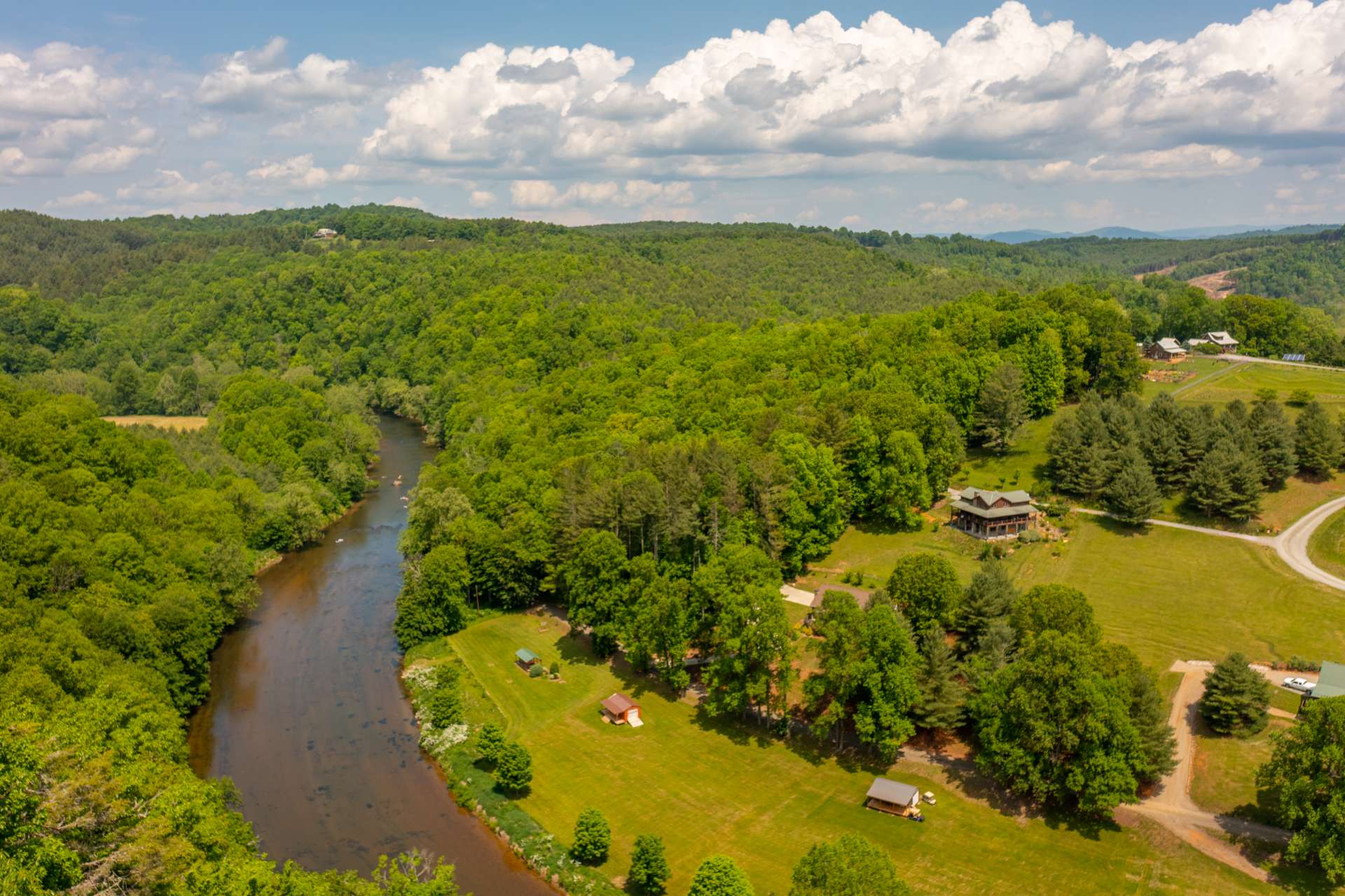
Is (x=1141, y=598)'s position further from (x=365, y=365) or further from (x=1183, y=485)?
(x=365, y=365)

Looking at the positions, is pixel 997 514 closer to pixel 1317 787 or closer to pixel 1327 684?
pixel 1327 684

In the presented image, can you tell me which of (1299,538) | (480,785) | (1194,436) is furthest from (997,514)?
(480,785)

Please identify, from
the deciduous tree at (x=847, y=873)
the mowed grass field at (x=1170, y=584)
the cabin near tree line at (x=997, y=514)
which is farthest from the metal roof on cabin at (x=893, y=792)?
the cabin near tree line at (x=997, y=514)

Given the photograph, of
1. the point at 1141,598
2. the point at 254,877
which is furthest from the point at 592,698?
the point at 1141,598

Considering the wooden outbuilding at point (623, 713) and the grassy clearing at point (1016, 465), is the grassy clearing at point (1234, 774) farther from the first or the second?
the grassy clearing at point (1016, 465)

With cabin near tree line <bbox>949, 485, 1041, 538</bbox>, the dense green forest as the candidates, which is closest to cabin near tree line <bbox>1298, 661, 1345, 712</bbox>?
the dense green forest

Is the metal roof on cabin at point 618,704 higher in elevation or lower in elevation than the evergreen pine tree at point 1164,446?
lower
